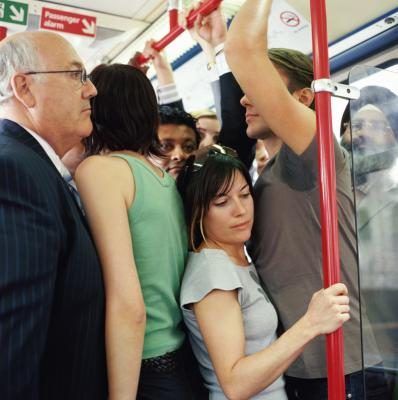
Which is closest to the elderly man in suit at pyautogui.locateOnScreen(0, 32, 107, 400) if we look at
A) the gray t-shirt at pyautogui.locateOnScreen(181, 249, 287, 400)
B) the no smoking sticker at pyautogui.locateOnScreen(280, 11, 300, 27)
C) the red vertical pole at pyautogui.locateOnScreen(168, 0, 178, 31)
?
the gray t-shirt at pyautogui.locateOnScreen(181, 249, 287, 400)

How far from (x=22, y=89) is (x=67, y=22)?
7.92ft

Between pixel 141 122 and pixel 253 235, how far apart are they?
1.59 feet

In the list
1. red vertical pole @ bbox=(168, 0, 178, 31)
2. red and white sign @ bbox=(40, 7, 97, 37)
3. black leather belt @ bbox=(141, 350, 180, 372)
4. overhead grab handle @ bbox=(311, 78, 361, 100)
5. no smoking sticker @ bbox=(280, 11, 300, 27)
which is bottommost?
black leather belt @ bbox=(141, 350, 180, 372)

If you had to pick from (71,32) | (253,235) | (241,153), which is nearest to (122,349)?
(253,235)

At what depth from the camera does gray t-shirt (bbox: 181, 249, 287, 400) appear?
4.39 ft

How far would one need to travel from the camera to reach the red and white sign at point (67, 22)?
347 cm

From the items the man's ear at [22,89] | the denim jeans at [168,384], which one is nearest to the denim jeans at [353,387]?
the denim jeans at [168,384]

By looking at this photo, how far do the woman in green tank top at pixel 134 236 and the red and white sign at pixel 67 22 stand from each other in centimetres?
222

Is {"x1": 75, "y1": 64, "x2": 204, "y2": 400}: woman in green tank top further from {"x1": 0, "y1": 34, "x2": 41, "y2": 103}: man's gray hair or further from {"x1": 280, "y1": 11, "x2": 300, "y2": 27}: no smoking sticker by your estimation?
{"x1": 280, "y1": 11, "x2": 300, "y2": 27}: no smoking sticker

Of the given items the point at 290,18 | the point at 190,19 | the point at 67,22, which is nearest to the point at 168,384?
the point at 190,19

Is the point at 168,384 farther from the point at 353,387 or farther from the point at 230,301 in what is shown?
the point at 353,387

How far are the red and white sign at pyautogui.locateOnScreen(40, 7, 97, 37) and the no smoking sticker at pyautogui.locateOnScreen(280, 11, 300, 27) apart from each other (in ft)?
5.32

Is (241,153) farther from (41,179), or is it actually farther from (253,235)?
(41,179)

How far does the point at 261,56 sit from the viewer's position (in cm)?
133
